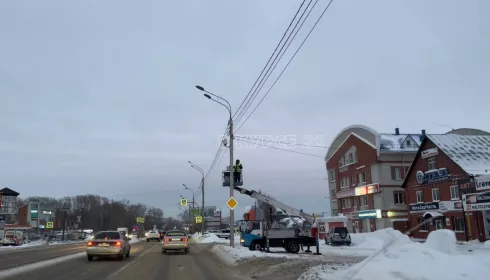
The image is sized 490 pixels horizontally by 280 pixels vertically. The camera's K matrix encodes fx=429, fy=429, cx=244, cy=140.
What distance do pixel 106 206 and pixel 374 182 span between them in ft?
352

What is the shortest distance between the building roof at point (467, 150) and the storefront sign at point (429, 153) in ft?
2.40

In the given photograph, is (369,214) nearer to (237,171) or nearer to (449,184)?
(449,184)

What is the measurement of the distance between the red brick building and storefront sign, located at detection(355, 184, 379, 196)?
5.40 metres

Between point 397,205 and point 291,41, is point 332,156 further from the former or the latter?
point 291,41

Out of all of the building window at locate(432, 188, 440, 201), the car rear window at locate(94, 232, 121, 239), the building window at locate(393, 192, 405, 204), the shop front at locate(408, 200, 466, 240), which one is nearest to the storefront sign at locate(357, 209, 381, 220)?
the building window at locate(393, 192, 405, 204)

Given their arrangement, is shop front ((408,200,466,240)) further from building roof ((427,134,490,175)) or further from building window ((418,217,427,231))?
building roof ((427,134,490,175))

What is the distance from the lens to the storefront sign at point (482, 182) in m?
33.9

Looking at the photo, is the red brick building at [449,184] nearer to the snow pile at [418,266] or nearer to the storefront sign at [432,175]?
the storefront sign at [432,175]

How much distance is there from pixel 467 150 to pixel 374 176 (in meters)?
14.4

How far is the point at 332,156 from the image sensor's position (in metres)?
66.9

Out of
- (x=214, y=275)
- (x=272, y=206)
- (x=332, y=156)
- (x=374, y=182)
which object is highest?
(x=332, y=156)

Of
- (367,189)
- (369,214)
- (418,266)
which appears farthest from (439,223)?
(418,266)

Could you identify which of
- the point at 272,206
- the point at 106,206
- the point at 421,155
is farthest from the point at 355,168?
the point at 106,206

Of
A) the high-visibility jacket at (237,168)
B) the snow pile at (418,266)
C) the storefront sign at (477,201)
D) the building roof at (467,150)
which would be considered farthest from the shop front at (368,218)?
the snow pile at (418,266)
